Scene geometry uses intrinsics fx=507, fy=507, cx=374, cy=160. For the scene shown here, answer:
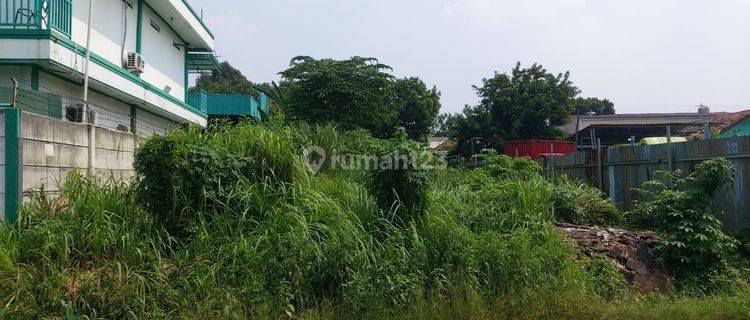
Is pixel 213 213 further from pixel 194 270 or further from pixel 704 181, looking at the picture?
pixel 704 181

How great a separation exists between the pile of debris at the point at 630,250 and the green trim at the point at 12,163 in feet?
20.3

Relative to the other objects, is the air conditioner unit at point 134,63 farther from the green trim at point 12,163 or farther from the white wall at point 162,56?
the green trim at point 12,163

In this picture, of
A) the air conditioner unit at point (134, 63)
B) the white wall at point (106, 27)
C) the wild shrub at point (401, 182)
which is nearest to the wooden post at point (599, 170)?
the wild shrub at point (401, 182)

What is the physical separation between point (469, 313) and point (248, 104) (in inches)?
655

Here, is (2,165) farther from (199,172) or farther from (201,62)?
(201,62)

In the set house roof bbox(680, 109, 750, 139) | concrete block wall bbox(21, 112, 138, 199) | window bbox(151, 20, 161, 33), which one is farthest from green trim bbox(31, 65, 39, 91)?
house roof bbox(680, 109, 750, 139)

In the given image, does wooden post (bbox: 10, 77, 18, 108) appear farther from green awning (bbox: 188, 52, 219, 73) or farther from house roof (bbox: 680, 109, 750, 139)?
house roof (bbox: 680, 109, 750, 139)

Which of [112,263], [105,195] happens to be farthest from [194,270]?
[105,195]

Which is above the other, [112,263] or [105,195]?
[105,195]

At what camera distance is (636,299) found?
5055 mm

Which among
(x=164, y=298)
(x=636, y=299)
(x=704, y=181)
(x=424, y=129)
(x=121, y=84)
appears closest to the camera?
(x=164, y=298)

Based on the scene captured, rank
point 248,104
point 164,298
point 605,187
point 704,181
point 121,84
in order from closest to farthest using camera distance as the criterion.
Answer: point 164,298
point 704,181
point 605,187
point 121,84
point 248,104

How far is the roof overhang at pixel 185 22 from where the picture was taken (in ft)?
42.7

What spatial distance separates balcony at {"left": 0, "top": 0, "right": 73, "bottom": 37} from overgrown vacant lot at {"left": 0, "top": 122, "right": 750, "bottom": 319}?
3740 mm
